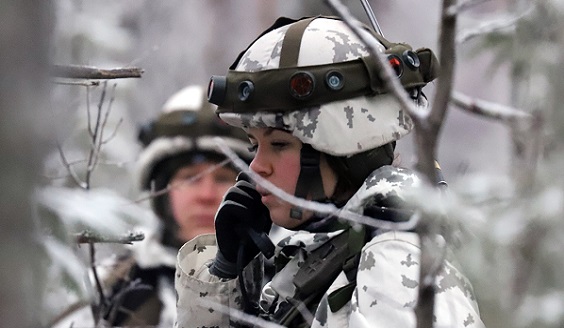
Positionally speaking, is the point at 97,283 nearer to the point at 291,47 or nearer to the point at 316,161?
the point at 316,161

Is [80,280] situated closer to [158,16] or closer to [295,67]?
[295,67]

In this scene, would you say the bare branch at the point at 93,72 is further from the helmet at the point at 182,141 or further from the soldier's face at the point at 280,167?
the helmet at the point at 182,141

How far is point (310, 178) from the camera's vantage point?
3414 mm

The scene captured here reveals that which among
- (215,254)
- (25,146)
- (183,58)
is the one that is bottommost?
(183,58)

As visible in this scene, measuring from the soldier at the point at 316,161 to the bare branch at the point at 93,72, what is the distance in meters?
0.47

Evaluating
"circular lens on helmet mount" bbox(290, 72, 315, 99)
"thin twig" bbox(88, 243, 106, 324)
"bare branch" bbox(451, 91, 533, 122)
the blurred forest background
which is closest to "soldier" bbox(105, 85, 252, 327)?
"thin twig" bbox(88, 243, 106, 324)

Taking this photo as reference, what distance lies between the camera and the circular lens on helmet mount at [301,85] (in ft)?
11.0

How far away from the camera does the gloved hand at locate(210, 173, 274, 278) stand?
376cm

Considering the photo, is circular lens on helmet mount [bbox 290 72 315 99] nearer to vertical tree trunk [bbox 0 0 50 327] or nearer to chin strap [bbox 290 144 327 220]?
chin strap [bbox 290 144 327 220]

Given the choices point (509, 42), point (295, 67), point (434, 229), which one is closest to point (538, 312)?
point (434, 229)

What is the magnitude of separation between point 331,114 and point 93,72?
81cm

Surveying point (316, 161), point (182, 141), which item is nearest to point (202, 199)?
point (182, 141)

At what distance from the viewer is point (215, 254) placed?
13.1 feet

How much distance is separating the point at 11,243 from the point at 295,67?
1.83 meters
